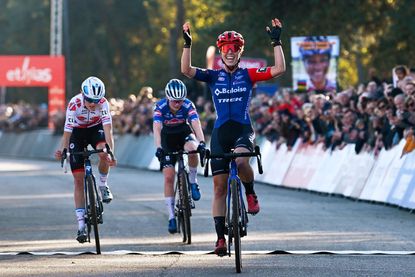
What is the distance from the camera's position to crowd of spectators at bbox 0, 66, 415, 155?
21.2 m

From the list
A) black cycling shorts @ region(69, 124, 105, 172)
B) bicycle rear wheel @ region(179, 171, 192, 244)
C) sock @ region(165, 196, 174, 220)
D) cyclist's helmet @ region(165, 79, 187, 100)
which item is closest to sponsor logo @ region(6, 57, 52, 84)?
sock @ region(165, 196, 174, 220)

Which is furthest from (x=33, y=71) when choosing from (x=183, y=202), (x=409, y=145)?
(x=183, y=202)

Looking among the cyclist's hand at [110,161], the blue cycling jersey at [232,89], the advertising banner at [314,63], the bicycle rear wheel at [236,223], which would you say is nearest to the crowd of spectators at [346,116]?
the advertising banner at [314,63]

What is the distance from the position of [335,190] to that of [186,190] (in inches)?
341

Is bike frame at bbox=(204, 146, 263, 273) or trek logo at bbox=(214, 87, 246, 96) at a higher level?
trek logo at bbox=(214, 87, 246, 96)

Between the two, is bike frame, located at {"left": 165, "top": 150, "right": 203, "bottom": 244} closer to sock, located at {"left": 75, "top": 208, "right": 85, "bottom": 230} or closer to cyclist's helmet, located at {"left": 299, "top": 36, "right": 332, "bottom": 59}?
sock, located at {"left": 75, "top": 208, "right": 85, "bottom": 230}

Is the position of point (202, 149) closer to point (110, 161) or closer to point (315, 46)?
point (110, 161)

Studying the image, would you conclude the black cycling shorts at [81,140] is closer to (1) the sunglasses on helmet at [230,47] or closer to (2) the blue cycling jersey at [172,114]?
(2) the blue cycling jersey at [172,114]

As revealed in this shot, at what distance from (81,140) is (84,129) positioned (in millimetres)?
124

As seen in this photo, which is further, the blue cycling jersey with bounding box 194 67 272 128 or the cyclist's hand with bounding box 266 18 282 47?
the blue cycling jersey with bounding box 194 67 272 128

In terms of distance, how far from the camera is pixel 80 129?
15.1 metres

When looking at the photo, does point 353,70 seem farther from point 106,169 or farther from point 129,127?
point 106,169

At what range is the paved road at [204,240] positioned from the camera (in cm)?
1229

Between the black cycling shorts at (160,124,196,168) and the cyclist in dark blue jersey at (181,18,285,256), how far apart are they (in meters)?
3.28
